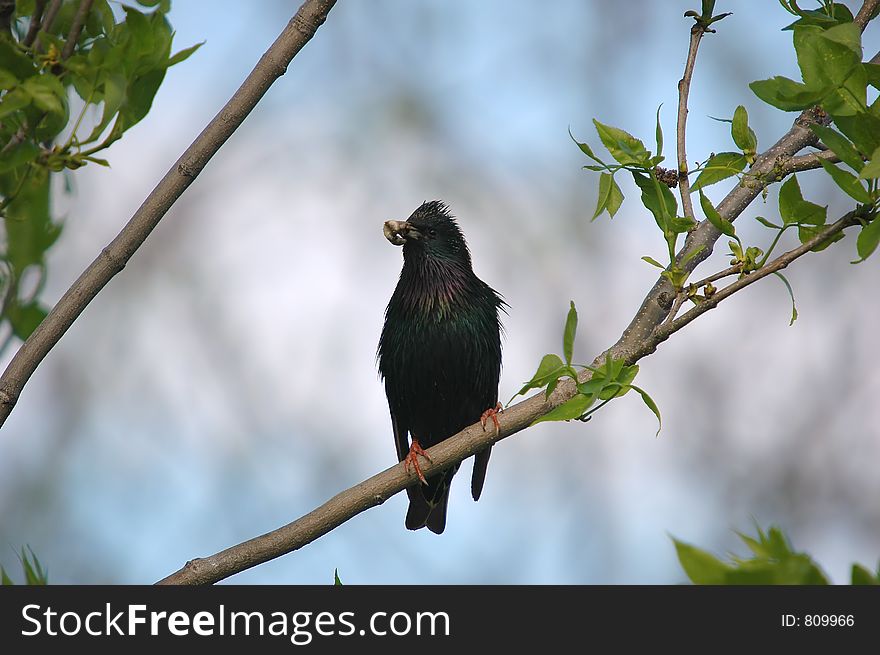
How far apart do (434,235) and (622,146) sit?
3635mm

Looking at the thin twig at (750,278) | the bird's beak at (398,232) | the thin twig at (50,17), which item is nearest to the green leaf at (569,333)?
the thin twig at (750,278)

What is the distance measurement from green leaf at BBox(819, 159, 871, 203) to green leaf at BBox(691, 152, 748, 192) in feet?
1.28

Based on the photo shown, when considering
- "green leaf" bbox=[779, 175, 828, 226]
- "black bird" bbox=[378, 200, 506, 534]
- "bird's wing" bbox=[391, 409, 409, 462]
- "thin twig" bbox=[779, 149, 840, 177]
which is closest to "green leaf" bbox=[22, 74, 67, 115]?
"green leaf" bbox=[779, 175, 828, 226]

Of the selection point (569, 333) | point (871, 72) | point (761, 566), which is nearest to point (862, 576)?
point (761, 566)

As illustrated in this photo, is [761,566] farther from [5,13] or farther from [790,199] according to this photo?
[5,13]

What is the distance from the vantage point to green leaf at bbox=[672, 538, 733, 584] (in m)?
1.13

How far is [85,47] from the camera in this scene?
6.94 ft

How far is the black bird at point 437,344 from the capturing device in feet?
18.8

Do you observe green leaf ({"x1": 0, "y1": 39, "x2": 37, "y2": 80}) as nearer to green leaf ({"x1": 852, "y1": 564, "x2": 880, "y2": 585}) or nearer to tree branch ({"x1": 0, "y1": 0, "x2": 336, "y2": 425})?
tree branch ({"x1": 0, "y1": 0, "x2": 336, "y2": 425})

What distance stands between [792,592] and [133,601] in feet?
4.78

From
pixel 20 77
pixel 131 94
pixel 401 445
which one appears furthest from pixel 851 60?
pixel 401 445

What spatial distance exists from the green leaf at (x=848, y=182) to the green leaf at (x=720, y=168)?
391 millimetres

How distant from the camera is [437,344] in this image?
575 cm

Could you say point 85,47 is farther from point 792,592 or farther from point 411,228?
point 411,228
